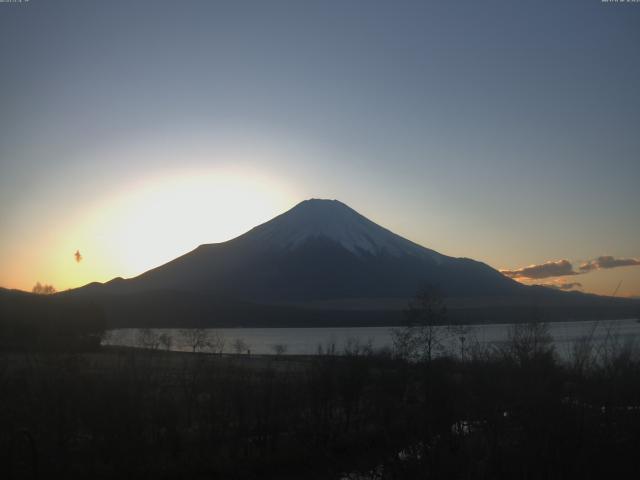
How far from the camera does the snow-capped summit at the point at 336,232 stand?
182000 millimetres

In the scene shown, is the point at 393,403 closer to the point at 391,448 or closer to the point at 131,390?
the point at 131,390

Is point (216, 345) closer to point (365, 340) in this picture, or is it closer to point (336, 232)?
point (365, 340)

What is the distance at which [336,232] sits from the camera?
189000mm

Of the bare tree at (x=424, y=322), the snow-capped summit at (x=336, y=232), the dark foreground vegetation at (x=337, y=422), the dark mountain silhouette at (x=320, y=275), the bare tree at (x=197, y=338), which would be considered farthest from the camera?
the snow-capped summit at (x=336, y=232)

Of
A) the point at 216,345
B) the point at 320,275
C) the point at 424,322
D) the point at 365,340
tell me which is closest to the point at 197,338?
the point at 216,345

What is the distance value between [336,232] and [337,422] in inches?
6715

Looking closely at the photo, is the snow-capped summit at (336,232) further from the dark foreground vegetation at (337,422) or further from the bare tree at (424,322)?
the dark foreground vegetation at (337,422)

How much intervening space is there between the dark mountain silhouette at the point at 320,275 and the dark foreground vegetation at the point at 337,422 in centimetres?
9654

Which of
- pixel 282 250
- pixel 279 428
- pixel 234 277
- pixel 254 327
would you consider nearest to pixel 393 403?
pixel 279 428

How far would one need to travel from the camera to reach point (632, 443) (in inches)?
304

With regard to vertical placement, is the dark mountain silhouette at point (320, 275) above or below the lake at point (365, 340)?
above

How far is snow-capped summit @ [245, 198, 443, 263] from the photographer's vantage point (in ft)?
597

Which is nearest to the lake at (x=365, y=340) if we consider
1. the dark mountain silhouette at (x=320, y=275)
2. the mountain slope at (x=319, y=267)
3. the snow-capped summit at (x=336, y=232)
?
the dark mountain silhouette at (x=320, y=275)

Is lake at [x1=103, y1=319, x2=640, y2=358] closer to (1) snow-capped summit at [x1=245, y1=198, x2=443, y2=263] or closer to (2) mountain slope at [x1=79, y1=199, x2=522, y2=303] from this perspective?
(2) mountain slope at [x1=79, y1=199, x2=522, y2=303]
